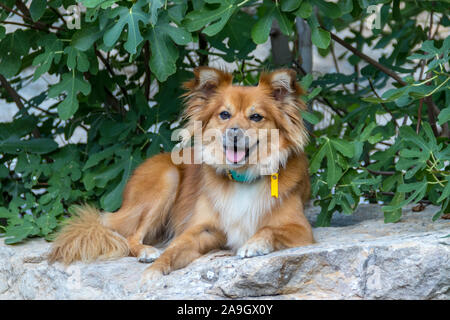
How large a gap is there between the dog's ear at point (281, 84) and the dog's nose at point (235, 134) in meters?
0.40

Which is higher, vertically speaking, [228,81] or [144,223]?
[228,81]

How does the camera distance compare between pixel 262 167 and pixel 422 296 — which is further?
pixel 262 167

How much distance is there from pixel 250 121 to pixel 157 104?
1337 millimetres

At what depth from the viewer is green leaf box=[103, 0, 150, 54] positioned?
13.2ft

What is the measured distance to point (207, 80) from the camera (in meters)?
4.41

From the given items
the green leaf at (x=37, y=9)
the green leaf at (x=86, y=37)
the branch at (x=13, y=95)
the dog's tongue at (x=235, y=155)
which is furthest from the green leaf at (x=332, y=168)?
the branch at (x=13, y=95)

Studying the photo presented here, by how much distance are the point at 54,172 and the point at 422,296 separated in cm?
306

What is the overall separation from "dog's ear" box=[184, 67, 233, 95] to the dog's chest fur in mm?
679

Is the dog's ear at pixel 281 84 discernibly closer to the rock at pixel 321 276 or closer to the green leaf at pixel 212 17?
the green leaf at pixel 212 17

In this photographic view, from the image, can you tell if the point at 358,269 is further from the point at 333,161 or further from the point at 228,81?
the point at 228,81

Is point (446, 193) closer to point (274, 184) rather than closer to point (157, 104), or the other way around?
point (274, 184)

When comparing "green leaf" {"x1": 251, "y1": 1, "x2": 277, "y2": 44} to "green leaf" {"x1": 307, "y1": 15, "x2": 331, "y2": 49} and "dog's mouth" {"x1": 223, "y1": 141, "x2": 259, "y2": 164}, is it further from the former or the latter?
"dog's mouth" {"x1": 223, "y1": 141, "x2": 259, "y2": 164}

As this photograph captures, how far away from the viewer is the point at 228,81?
4461mm

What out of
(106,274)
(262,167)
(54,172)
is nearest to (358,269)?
(262,167)
